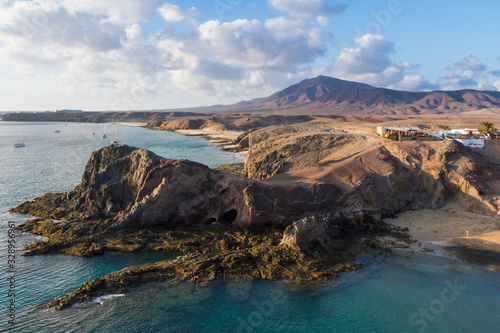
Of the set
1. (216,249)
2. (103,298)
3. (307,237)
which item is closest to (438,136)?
(307,237)

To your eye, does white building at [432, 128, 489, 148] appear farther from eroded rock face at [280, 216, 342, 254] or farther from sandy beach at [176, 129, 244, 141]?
sandy beach at [176, 129, 244, 141]

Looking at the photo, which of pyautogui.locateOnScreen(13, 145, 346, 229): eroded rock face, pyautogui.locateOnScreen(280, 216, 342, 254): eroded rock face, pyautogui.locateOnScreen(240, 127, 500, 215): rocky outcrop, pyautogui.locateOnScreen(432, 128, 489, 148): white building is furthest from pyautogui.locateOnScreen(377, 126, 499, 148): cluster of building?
pyautogui.locateOnScreen(280, 216, 342, 254): eroded rock face

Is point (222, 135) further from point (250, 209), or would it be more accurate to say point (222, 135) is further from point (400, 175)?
point (250, 209)

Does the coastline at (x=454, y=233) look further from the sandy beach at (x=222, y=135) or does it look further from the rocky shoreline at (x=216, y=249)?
the sandy beach at (x=222, y=135)

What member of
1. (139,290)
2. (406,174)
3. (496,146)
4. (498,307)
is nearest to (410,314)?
(498,307)

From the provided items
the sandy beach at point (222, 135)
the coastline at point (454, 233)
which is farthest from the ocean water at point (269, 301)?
the sandy beach at point (222, 135)

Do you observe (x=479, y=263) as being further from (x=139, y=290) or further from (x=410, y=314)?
(x=139, y=290)
